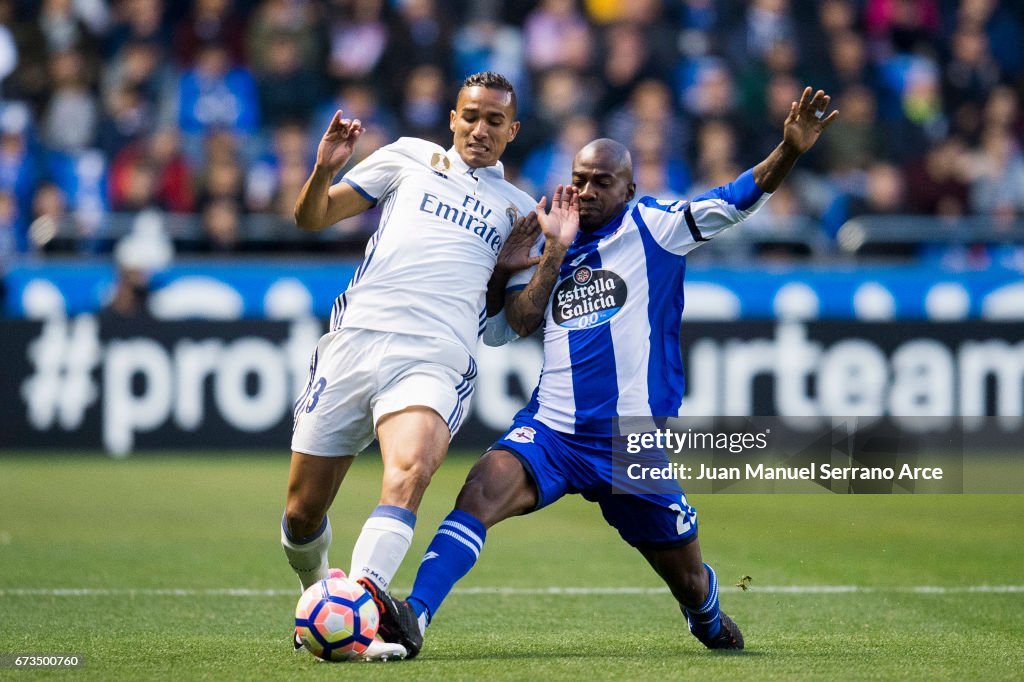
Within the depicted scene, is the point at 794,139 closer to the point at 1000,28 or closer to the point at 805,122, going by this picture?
the point at 805,122

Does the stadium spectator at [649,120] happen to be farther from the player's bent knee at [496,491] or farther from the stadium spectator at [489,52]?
the player's bent knee at [496,491]

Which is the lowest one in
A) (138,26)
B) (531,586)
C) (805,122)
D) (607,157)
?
(531,586)

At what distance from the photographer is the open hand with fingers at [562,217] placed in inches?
226

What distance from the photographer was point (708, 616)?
5.75 metres

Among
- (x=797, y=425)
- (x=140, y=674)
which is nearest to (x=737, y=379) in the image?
(x=797, y=425)

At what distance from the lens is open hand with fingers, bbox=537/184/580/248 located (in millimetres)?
5734

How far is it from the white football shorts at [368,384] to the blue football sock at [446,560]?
1.36 ft

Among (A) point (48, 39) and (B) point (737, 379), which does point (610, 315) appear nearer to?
(B) point (737, 379)

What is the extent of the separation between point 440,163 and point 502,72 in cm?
1062

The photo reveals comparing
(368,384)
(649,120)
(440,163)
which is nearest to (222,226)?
(649,120)

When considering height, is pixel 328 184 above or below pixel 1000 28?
below

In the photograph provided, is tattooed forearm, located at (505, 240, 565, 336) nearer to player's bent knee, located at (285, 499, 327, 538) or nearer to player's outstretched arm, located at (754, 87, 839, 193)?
player's outstretched arm, located at (754, 87, 839, 193)

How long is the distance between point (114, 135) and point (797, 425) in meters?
8.05

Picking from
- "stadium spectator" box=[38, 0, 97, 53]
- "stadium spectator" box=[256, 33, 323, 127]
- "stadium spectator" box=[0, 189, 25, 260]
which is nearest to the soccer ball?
"stadium spectator" box=[0, 189, 25, 260]
